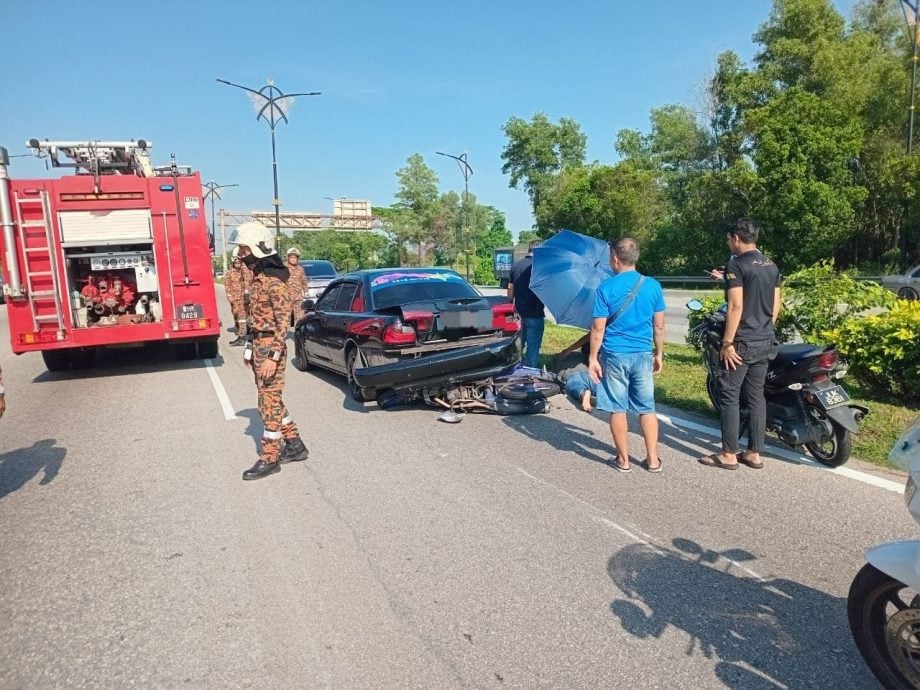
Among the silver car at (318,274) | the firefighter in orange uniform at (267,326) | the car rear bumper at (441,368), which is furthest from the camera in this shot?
the silver car at (318,274)

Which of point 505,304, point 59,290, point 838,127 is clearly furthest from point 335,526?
point 838,127

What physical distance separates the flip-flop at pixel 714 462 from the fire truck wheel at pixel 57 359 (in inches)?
396

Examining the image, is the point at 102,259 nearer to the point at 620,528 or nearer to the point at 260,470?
the point at 260,470

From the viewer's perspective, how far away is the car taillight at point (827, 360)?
498 centimetres

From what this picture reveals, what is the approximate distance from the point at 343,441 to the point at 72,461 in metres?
2.39

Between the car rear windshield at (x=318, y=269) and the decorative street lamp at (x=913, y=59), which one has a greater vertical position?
the decorative street lamp at (x=913, y=59)

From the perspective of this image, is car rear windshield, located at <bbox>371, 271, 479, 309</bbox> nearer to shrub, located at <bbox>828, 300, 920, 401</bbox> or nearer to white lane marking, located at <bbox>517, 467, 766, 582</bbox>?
white lane marking, located at <bbox>517, 467, 766, 582</bbox>

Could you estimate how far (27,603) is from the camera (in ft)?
11.2

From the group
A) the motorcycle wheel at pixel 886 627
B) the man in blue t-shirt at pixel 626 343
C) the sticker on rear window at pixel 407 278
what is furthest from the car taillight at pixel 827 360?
the sticker on rear window at pixel 407 278

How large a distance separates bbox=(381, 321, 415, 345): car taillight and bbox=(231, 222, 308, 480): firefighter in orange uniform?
2089 millimetres

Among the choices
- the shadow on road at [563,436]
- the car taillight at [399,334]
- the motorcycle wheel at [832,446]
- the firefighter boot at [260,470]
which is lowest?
the shadow on road at [563,436]

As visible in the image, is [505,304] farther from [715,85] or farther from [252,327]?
[715,85]

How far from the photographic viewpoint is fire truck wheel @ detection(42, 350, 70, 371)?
→ 1056cm

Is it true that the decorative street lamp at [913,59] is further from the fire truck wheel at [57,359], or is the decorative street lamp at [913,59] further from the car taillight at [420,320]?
the fire truck wheel at [57,359]
